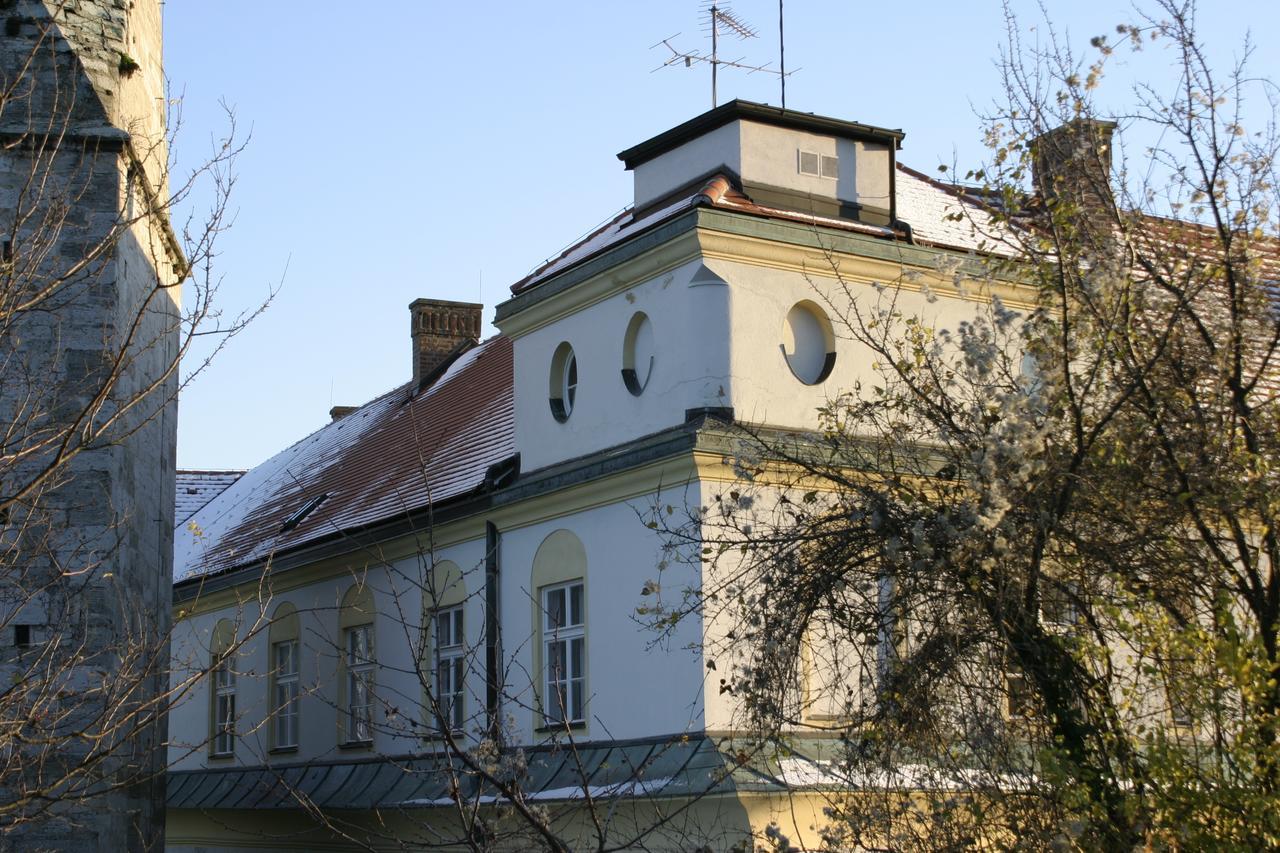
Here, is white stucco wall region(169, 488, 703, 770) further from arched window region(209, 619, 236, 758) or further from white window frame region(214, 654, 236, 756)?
white window frame region(214, 654, 236, 756)

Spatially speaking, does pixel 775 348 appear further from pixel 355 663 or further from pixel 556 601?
pixel 355 663

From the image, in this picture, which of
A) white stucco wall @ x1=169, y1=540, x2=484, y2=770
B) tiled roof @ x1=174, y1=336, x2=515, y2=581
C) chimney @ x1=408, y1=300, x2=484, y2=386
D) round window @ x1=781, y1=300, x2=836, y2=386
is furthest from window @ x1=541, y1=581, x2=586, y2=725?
chimney @ x1=408, y1=300, x2=484, y2=386

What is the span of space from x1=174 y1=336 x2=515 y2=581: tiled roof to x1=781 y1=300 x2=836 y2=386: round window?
4.54 meters

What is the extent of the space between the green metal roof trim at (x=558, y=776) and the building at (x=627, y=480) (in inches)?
2.2

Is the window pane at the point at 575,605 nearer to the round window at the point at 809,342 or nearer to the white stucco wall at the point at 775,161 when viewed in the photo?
the round window at the point at 809,342

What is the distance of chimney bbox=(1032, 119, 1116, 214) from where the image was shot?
9625 millimetres

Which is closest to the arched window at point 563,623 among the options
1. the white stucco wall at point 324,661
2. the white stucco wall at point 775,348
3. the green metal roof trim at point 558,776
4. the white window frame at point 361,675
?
the green metal roof trim at point 558,776

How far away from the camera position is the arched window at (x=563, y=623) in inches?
708

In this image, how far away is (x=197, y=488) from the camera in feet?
115

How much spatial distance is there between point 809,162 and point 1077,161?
9.23m

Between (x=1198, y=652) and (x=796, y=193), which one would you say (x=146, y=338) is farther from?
(x=1198, y=652)

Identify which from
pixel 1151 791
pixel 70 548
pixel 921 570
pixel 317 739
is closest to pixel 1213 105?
pixel 921 570

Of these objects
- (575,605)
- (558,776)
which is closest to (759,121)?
(575,605)

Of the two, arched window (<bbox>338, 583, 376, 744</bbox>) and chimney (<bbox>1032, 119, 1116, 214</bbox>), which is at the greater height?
chimney (<bbox>1032, 119, 1116, 214</bbox>)
